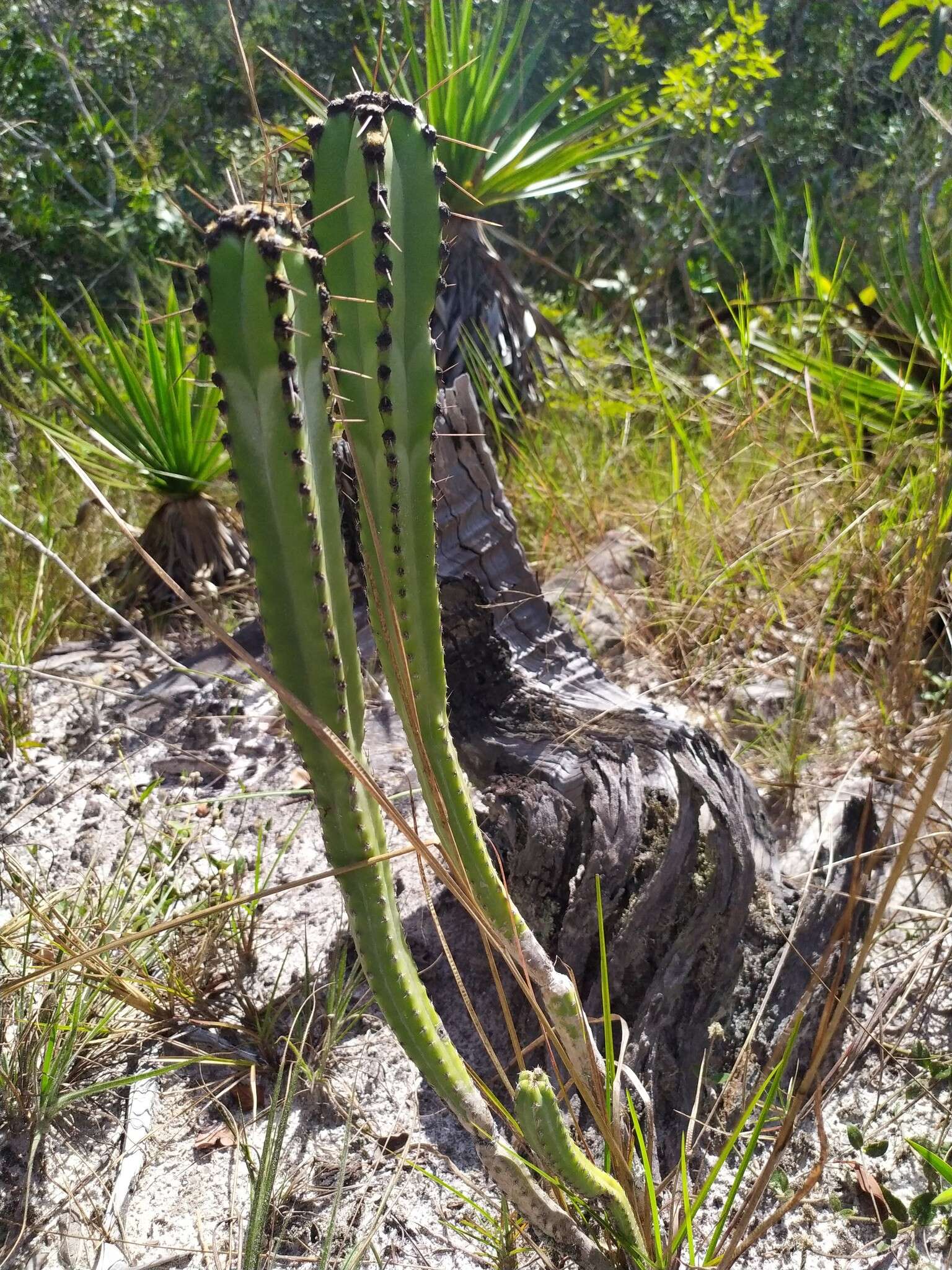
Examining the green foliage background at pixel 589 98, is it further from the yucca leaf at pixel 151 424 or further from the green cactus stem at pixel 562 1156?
the green cactus stem at pixel 562 1156

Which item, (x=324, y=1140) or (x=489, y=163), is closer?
(x=324, y=1140)

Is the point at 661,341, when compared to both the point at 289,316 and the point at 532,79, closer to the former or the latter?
the point at 532,79

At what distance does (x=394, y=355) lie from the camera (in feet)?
3.63

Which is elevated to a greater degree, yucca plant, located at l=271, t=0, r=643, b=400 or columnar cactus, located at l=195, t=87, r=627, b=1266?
yucca plant, located at l=271, t=0, r=643, b=400

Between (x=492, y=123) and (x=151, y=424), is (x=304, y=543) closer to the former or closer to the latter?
(x=151, y=424)

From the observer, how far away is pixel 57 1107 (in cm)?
156

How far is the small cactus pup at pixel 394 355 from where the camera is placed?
106 cm

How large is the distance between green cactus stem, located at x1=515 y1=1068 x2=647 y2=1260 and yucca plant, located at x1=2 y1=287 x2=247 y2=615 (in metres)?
2.62

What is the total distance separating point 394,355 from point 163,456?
8.47ft

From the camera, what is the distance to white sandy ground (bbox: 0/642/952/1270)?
151 centimetres

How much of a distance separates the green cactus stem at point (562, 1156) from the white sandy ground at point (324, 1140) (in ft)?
0.61

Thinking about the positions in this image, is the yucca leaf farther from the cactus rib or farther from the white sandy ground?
the cactus rib

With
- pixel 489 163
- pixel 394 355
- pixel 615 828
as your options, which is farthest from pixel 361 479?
pixel 489 163

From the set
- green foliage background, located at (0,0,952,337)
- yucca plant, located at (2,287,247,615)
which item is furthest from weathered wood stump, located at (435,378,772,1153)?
green foliage background, located at (0,0,952,337)
